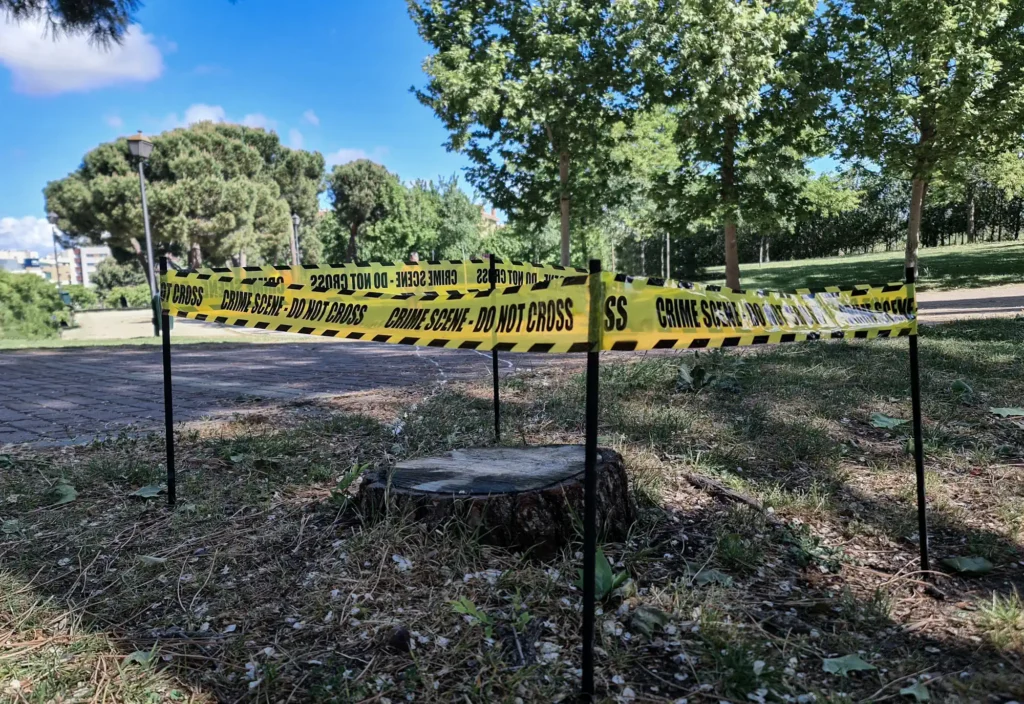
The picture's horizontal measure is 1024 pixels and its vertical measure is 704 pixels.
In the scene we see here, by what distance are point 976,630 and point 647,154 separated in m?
16.3

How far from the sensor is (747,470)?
3826mm

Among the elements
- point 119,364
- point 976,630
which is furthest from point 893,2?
point 119,364

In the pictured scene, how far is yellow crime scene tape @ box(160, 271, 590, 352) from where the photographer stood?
2.05 m

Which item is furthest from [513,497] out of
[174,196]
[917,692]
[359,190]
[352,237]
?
[352,237]

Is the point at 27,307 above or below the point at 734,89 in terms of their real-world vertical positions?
below

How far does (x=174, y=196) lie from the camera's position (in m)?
34.5

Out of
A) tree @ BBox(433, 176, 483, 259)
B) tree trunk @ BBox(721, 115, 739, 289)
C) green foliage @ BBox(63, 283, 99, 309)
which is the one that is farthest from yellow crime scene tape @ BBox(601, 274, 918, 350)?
green foliage @ BBox(63, 283, 99, 309)

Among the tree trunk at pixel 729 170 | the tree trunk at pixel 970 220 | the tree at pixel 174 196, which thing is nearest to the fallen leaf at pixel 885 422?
the tree trunk at pixel 729 170

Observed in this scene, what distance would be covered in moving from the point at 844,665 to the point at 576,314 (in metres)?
1.38

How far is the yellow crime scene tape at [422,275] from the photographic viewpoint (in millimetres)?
4043

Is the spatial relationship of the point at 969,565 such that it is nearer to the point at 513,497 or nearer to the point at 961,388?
the point at 513,497

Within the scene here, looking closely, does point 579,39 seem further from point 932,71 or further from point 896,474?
point 896,474

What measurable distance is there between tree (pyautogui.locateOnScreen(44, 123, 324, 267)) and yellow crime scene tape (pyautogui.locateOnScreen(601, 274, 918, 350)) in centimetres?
3747

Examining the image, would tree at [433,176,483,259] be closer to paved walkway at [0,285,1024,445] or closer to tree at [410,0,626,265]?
tree at [410,0,626,265]
